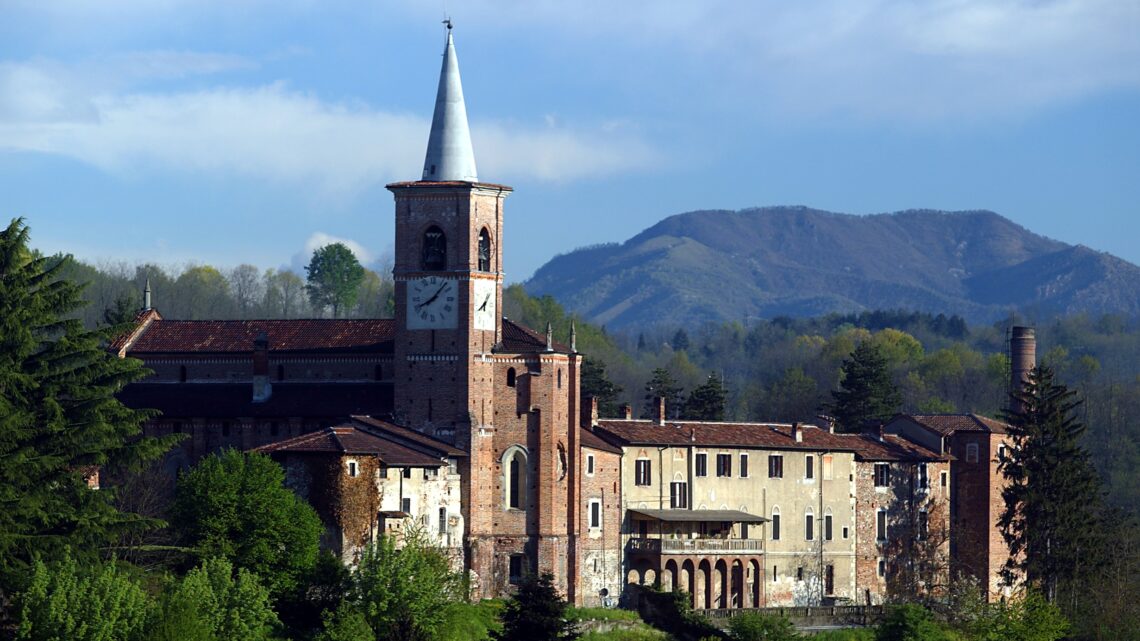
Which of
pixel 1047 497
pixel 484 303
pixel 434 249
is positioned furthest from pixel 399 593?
pixel 1047 497

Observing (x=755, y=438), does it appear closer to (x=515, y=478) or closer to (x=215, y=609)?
(x=515, y=478)

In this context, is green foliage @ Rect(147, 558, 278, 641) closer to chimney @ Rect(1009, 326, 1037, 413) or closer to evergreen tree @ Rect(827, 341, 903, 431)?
evergreen tree @ Rect(827, 341, 903, 431)

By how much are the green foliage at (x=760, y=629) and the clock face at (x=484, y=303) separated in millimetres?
12985

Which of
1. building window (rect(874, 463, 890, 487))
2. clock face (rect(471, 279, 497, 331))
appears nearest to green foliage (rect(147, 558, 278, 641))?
clock face (rect(471, 279, 497, 331))

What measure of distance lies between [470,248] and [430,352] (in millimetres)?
3773

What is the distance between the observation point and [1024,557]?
302ft

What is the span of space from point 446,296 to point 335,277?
2669 inches

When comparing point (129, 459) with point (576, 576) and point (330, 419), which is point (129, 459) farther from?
point (576, 576)

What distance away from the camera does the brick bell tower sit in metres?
77.3

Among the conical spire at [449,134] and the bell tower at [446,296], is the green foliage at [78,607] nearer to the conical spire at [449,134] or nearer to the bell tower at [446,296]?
the bell tower at [446,296]

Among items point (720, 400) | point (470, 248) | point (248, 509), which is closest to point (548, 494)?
point (470, 248)

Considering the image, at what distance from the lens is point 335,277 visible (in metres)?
145

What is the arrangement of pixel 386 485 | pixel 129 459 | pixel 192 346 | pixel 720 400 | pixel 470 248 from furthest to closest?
1. pixel 720 400
2. pixel 192 346
3. pixel 470 248
4. pixel 386 485
5. pixel 129 459

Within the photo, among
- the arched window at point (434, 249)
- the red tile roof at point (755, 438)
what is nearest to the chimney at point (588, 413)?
the red tile roof at point (755, 438)
